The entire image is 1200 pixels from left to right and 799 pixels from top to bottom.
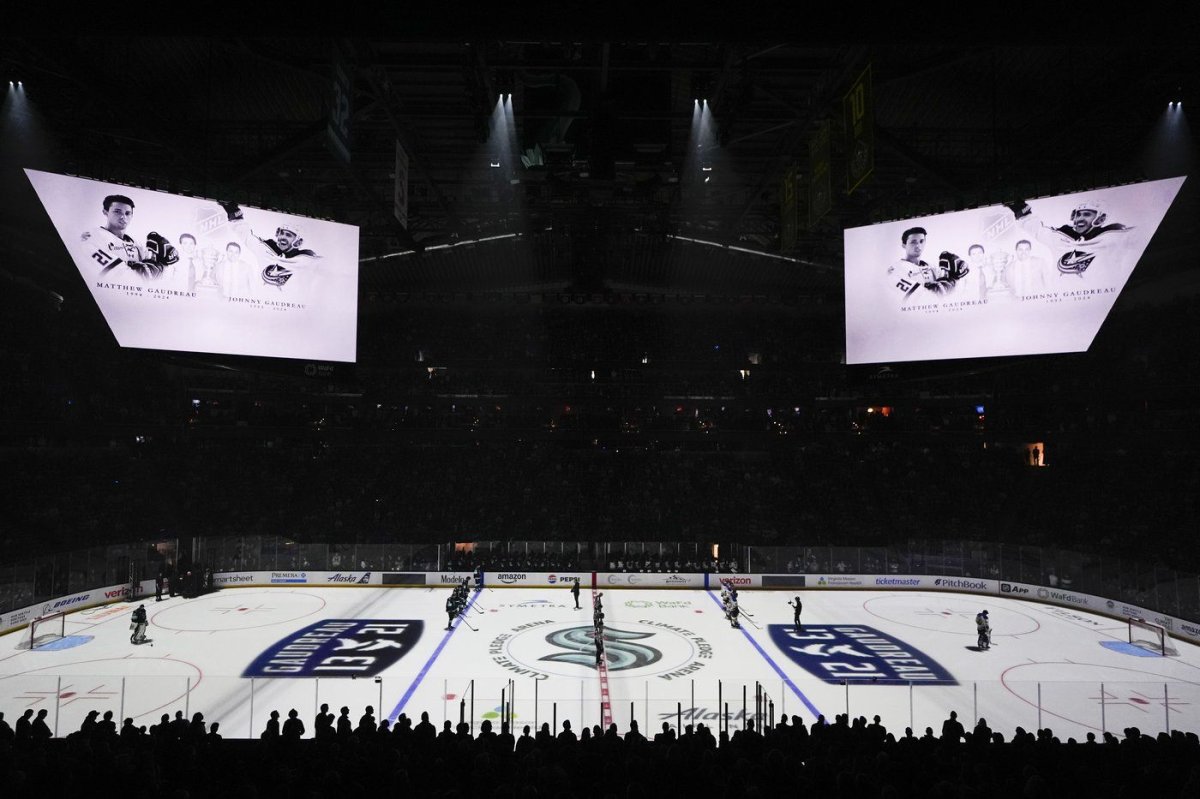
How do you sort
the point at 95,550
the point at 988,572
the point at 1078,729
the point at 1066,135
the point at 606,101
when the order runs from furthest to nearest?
the point at 988,572
the point at 95,550
the point at 1066,135
the point at 1078,729
the point at 606,101

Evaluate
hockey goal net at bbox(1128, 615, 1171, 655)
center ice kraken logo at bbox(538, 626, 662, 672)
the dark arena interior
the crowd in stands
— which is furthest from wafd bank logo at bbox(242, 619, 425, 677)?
hockey goal net at bbox(1128, 615, 1171, 655)

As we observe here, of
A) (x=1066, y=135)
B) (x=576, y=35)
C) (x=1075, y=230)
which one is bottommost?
(x=576, y=35)

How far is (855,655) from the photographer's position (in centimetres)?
1881

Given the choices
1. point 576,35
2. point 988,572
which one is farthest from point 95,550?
point 988,572

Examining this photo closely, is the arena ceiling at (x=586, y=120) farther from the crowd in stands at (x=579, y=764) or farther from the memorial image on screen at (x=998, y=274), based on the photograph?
the crowd in stands at (x=579, y=764)

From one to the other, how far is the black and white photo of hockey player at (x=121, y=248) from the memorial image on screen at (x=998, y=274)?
598 inches

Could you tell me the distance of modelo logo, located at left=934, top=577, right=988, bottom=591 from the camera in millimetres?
28047

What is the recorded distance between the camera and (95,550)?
24.1 meters

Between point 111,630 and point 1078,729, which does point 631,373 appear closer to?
point 111,630

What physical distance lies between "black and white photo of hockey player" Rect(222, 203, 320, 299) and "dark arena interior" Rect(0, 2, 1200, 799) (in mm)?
78

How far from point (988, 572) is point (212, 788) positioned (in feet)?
95.1

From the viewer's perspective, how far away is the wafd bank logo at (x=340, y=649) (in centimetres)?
1716

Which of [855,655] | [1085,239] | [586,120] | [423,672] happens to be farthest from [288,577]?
[1085,239]

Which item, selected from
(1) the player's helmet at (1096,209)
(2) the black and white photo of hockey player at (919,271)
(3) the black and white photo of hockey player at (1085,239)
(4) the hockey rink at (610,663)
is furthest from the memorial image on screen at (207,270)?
(1) the player's helmet at (1096,209)
